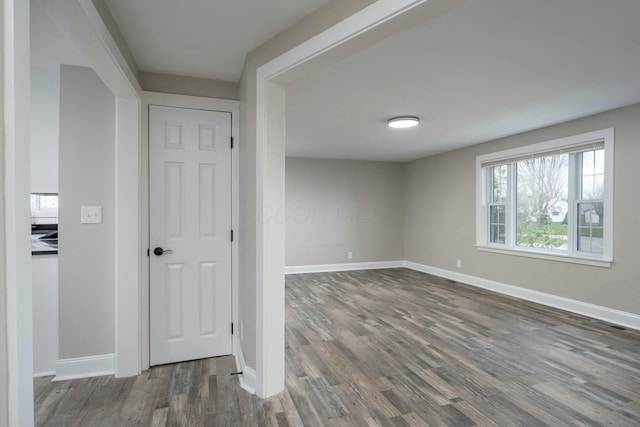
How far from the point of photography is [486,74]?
2654 millimetres

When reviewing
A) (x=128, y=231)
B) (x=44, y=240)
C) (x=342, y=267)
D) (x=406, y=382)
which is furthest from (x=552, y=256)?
(x=44, y=240)

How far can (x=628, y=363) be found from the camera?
2.64m

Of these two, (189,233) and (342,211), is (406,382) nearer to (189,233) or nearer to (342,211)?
(189,233)

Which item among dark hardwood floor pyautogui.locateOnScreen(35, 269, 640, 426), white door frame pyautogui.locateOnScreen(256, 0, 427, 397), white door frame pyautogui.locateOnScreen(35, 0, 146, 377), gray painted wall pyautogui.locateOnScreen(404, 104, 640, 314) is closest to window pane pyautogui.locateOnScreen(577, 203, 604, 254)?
gray painted wall pyautogui.locateOnScreen(404, 104, 640, 314)

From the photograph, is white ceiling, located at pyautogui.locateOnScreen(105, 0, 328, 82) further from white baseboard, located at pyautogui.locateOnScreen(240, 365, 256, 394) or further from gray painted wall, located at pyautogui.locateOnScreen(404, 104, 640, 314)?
gray painted wall, located at pyautogui.locateOnScreen(404, 104, 640, 314)

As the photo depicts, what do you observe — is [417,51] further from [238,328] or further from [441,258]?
[441,258]

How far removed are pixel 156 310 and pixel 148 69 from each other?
6.40 feet

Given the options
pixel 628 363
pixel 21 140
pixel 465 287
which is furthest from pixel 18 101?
pixel 465 287

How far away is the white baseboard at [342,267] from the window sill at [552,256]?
2.20 metres

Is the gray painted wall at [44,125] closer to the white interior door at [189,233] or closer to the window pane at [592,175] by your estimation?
the white interior door at [189,233]

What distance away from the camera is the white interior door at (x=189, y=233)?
2596 millimetres

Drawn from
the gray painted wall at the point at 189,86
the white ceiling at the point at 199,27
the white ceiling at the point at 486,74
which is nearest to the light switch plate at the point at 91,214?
the gray painted wall at the point at 189,86

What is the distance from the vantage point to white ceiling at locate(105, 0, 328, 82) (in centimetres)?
177

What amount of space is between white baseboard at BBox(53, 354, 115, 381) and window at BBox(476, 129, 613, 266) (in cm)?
505
